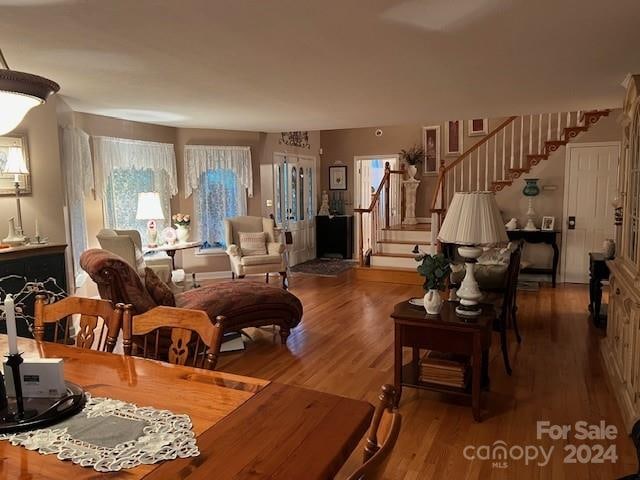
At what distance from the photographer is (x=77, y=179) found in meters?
5.18

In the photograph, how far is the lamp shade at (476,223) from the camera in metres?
2.88

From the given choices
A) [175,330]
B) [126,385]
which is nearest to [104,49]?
[175,330]

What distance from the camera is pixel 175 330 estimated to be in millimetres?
1903

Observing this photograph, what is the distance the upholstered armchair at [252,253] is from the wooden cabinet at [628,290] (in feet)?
13.6

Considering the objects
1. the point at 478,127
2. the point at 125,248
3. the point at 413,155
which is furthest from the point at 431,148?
the point at 125,248

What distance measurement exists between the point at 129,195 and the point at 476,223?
5.02 metres

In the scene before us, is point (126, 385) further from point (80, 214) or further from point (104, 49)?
point (80, 214)

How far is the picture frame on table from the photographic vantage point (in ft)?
22.1

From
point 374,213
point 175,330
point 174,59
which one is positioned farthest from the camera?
point 374,213

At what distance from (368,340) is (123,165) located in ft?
13.2

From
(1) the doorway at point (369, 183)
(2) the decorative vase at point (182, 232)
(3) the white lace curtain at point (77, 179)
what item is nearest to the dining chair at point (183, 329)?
(3) the white lace curtain at point (77, 179)

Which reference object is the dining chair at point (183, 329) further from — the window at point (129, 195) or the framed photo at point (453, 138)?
the framed photo at point (453, 138)

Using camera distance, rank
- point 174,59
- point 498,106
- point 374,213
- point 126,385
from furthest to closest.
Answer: point 374,213, point 498,106, point 174,59, point 126,385

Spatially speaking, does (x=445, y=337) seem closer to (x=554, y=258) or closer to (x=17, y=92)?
(x=17, y=92)
